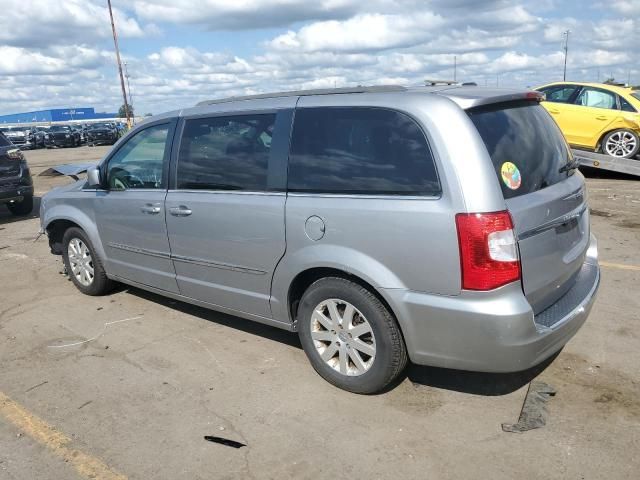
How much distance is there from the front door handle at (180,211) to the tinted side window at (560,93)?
35.0 ft

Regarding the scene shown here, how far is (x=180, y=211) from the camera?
4.22m

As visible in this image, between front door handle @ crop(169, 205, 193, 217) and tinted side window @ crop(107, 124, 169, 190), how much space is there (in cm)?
28

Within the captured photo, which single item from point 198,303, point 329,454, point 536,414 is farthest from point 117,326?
point 536,414

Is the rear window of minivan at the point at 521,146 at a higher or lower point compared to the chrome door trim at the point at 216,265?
higher

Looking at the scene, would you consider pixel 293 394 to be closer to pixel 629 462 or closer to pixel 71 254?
pixel 629 462

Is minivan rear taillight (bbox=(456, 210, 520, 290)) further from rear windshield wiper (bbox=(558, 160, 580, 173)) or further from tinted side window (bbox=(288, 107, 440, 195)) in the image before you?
rear windshield wiper (bbox=(558, 160, 580, 173))

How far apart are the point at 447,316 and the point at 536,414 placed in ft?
2.76

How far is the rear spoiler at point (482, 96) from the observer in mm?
3088

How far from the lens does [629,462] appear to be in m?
2.75

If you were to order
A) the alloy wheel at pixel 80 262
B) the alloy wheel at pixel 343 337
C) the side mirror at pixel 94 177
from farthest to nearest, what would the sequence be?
the alloy wheel at pixel 80 262 → the side mirror at pixel 94 177 → the alloy wheel at pixel 343 337

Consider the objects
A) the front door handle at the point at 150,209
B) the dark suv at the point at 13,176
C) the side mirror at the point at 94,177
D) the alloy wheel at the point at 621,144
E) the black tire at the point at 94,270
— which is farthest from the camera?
the alloy wheel at the point at 621,144

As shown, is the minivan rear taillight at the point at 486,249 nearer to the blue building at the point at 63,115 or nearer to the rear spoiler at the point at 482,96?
the rear spoiler at the point at 482,96

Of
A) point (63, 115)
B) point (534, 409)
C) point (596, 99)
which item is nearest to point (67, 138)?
point (596, 99)

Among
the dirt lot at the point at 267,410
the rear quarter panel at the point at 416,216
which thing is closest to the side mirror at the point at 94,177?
the dirt lot at the point at 267,410
